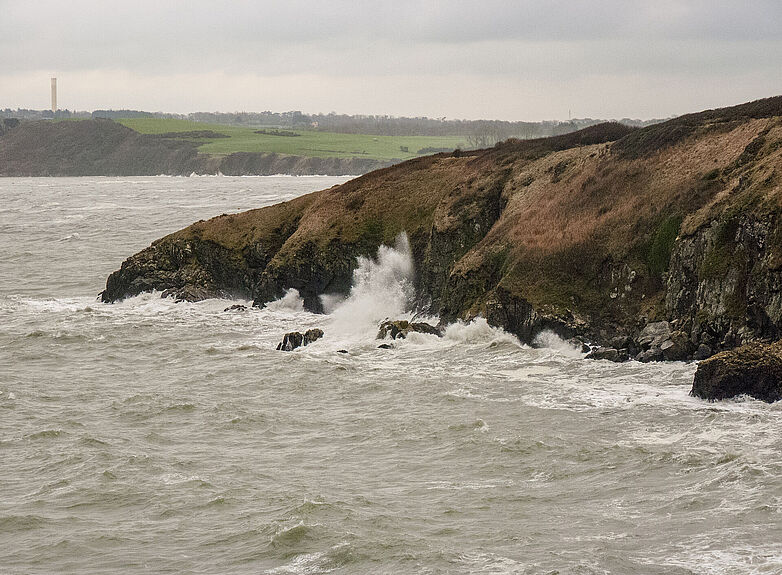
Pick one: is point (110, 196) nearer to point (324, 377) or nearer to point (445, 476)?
point (324, 377)

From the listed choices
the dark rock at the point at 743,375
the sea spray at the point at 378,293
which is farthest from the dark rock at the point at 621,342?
the sea spray at the point at 378,293

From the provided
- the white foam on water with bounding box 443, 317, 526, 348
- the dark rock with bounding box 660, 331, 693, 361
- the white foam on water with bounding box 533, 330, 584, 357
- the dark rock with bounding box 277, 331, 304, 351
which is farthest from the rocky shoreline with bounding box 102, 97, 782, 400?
the dark rock with bounding box 277, 331, 304, 351

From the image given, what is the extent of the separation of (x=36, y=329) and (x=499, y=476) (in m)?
25.1

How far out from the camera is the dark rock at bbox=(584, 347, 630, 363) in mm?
29156

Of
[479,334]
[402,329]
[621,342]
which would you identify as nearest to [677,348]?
[621,342]

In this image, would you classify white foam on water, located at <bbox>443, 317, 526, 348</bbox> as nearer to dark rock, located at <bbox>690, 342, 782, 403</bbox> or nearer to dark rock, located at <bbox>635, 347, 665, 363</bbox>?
dark rock, located at <bbox>635, 347, 665, 363</bbox>

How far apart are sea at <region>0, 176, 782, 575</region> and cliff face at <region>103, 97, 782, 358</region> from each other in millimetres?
2093

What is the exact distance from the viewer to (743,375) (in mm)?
23734

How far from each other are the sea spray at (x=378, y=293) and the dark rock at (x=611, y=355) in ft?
32.8

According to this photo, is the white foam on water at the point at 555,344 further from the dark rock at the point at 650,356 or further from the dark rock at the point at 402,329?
the dark rock at the point at 402,329

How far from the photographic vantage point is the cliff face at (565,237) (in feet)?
95.9

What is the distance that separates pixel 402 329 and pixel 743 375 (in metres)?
13.7

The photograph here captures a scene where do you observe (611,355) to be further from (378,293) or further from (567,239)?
(378,293)

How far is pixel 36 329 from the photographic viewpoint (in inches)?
1544
